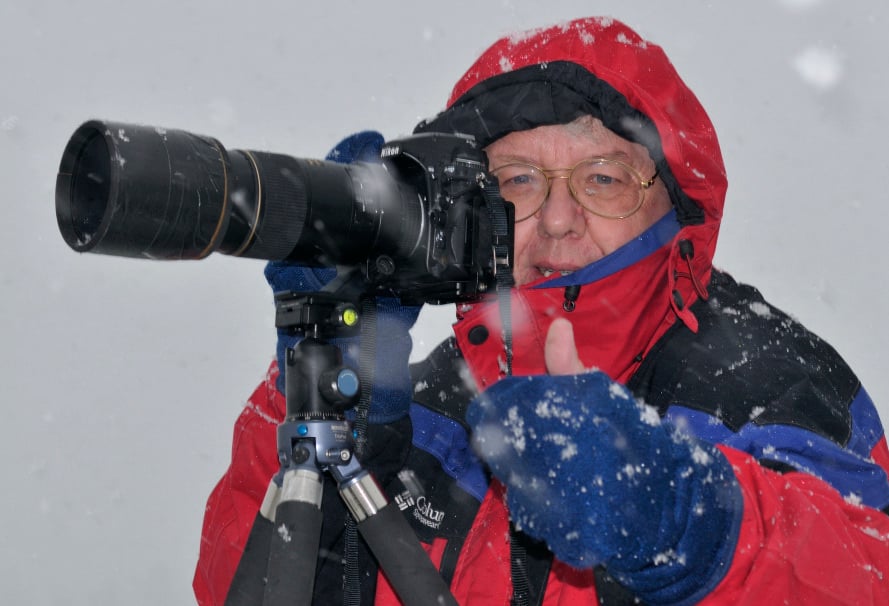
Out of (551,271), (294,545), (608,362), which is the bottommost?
(294,545)

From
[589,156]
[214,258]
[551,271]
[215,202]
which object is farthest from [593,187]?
[214,258]

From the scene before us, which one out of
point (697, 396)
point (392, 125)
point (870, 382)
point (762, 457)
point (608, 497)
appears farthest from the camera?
point (392, 125)

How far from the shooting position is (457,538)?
53.9 inches

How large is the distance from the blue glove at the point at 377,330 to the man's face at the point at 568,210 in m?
0.30

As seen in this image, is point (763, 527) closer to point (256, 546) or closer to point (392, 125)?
point (256, 546)

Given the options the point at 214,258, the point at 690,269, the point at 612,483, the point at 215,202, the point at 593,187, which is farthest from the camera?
the point at 214,258

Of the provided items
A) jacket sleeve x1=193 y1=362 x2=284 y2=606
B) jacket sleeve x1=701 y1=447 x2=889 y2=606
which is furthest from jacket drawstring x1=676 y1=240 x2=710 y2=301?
jacket sleeve x1=193 y1=362 x2=284 y2=606

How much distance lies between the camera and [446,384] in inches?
61.2

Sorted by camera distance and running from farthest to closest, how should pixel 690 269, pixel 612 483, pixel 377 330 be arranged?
pixel 690 269, pixel 377 330, pixel 612 483

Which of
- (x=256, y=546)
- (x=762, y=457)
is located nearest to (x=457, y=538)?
(x=256, y=546)

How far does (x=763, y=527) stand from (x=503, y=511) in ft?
1.67

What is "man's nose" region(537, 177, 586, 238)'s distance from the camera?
147cm

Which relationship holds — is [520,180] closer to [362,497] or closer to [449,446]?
[449,446]

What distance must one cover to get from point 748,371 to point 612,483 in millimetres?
466
